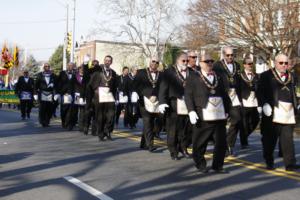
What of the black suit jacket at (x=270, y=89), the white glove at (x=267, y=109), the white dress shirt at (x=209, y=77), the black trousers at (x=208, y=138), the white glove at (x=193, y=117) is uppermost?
the white dress shirt at (x=209, y=77)

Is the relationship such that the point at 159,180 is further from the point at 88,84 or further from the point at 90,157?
the point at 88,84

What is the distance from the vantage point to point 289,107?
9.87m

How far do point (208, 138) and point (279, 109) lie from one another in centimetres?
134

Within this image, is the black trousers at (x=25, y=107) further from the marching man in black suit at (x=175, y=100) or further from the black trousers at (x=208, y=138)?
the black trousers at (x=208, y=138)

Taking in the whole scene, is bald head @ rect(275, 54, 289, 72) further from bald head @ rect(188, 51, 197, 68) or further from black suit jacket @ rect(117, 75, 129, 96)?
black suit jacket @ rect(117, 75, 129, 96)

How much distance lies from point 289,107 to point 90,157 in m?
→ 3.92

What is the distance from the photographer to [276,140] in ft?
32.9

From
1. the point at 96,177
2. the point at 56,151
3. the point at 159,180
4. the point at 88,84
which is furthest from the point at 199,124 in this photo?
the point at 88,84

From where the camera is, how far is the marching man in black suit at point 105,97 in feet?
47.4

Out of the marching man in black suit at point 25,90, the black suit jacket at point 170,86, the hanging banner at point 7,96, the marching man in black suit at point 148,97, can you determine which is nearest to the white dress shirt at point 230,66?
the black suit jacket at point 170,86

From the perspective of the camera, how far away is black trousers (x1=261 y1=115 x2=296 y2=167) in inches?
384

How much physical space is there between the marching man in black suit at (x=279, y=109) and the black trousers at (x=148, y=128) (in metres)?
2.99

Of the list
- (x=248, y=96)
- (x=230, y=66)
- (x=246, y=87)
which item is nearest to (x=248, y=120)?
(x=248, y=96)

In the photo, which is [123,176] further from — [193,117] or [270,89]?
[270,89]
